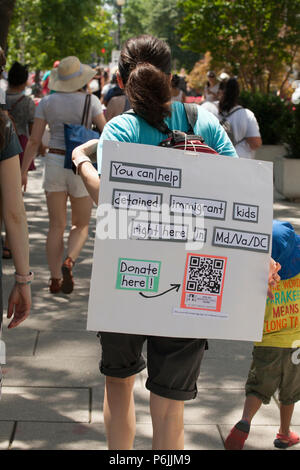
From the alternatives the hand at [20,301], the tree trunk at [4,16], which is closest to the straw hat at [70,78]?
the tree trunk at [4,16]

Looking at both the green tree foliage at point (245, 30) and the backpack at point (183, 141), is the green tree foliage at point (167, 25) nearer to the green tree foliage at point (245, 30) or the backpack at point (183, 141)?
the green tree foliage at point (245, 30)

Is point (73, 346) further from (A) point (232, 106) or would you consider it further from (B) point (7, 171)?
(A) point (232, 106)

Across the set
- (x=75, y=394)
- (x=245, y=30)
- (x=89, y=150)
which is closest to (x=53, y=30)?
(x=245, y=30)

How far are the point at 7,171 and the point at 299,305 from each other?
5.50ft

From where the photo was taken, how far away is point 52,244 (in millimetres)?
6637

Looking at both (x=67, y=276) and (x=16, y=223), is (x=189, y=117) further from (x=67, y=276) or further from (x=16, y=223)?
(x=67, y=276)

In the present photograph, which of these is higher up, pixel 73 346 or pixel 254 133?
pixel 254 133

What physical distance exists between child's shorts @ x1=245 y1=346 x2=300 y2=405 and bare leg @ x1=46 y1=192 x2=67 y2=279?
3.21 meters

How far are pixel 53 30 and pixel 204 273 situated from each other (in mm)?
26406

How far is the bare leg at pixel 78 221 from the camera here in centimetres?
654

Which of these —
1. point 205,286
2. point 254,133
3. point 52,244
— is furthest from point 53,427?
point 254,133

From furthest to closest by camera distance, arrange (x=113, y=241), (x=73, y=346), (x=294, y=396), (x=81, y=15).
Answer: (x=81, y=15)
(x=73, y=346)
(x=294, y=396)
(x=113, y=241)

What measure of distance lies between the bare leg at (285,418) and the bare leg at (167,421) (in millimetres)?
885

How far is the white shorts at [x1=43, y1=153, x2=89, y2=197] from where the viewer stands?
638 cm
